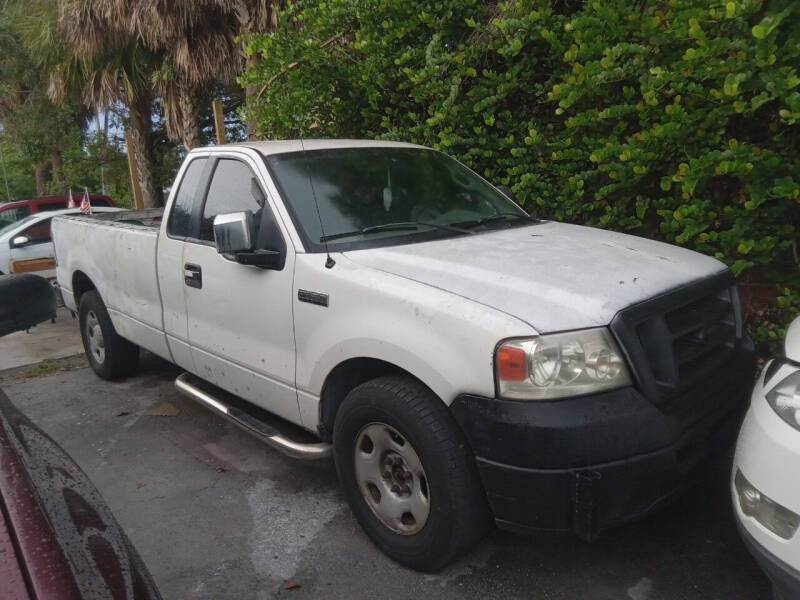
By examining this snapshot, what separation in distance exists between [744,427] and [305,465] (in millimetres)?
2530

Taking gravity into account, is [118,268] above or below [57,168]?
below

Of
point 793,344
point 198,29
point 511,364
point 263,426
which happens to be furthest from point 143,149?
point 793,344

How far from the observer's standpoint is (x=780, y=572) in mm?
2004

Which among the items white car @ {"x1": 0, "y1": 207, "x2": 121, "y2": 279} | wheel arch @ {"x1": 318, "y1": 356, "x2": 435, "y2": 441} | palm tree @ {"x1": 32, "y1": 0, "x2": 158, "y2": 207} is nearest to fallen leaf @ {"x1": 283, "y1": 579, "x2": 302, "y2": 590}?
wheel arch @ {"x1": 318, "y1": 356, "x2": 435, "y2": 441}

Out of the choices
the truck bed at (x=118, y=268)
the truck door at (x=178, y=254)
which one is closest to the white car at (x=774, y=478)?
the truck door at (x=178, y=254)

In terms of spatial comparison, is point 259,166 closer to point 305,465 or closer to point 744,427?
point 305,465

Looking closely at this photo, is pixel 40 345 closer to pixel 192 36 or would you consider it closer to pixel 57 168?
pixel 192 36

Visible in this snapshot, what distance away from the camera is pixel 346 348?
9.82 ft

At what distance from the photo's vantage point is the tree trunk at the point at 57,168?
2160 centimetres

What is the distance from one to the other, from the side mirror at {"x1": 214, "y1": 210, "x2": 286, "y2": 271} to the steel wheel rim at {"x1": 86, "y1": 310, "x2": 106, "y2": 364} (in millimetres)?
2793

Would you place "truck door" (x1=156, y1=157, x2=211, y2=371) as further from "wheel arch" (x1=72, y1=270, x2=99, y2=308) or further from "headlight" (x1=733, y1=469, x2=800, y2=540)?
"headlight" (x1=733, y1=469, x2=800, y2=540)

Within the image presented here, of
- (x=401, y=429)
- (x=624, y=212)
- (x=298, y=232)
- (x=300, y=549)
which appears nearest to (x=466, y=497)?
(x=401, y=429)

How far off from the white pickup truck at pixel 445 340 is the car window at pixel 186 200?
21 mm

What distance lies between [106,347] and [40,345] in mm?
2746
